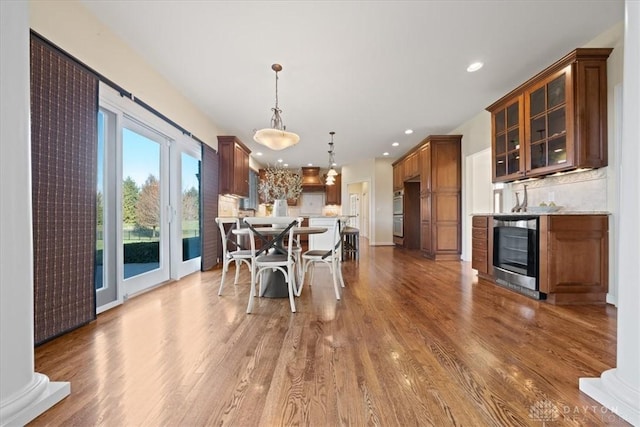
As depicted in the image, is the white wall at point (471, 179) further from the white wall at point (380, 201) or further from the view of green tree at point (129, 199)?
the view of green tree at point (129, 199)

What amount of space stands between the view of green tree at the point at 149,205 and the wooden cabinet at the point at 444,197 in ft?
15.5

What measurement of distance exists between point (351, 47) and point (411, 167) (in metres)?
4.27

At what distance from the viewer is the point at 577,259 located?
272 cm

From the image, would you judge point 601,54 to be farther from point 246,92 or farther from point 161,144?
point 161,144

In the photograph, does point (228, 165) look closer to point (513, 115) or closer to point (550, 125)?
point (513, 115)

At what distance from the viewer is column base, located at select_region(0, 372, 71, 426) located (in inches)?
43.4

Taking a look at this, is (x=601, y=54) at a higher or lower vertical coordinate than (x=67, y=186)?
higher

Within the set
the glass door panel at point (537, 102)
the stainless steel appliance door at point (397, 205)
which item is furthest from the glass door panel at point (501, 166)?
the stainless steel appliance door at point (397, 205)

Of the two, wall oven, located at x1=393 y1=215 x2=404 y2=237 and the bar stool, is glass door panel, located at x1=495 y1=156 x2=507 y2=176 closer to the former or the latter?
the bar stool

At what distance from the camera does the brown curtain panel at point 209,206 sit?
4.53 meters

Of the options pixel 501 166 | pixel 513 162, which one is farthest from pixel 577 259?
pixel 501 166

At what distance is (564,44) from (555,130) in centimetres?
83

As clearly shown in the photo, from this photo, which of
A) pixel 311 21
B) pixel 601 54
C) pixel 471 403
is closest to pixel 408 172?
pixel 601 54

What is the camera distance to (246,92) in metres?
3.70
